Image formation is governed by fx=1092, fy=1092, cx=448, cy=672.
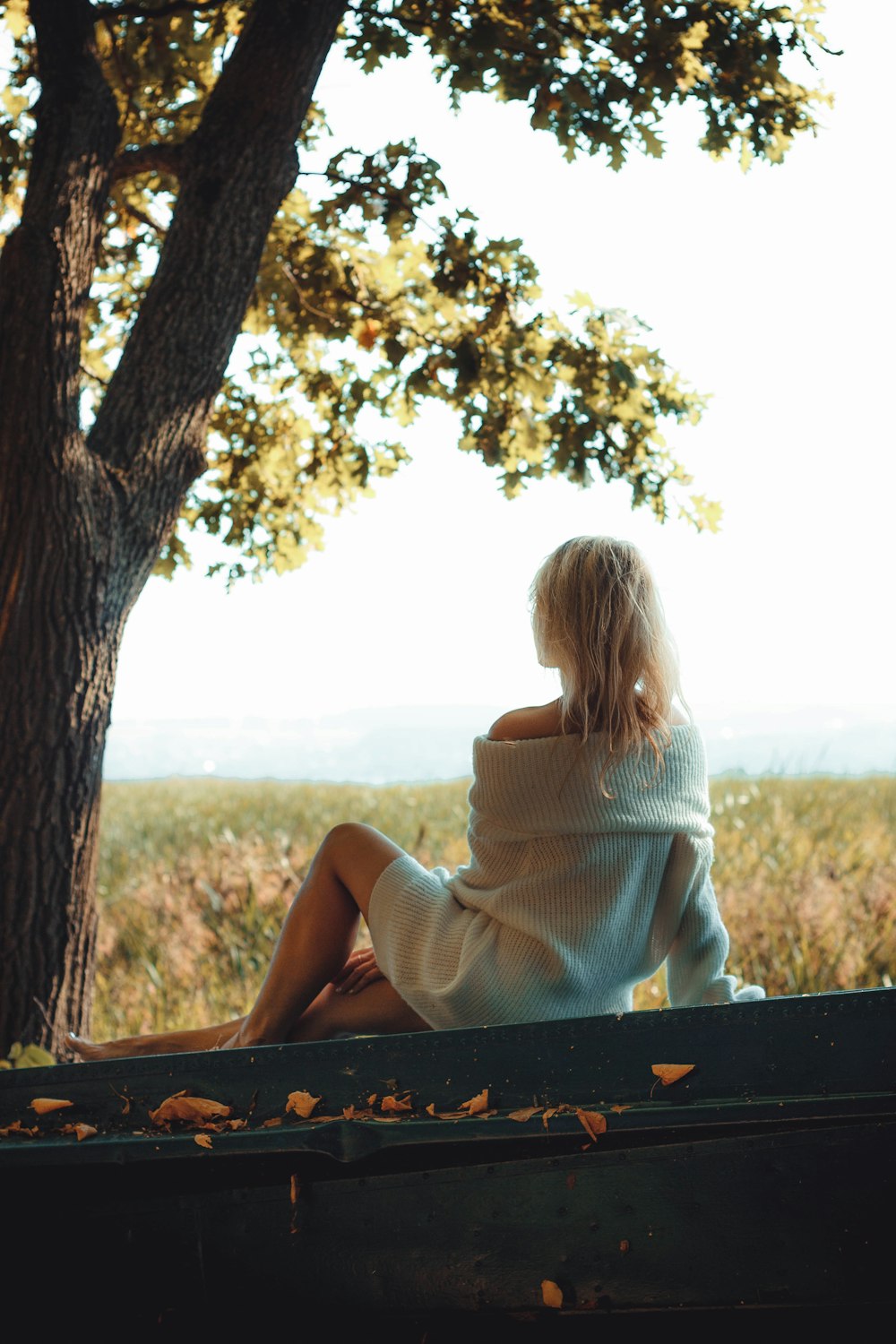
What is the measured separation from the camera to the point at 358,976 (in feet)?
9.05

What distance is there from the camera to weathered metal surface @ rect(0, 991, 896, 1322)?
167 centimetres

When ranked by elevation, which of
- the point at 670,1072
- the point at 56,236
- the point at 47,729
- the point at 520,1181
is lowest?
the point at 520,1181

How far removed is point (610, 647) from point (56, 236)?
252 cm

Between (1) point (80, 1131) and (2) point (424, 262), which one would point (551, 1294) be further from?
(2) point (424, 262)

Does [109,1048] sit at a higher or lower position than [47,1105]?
lower

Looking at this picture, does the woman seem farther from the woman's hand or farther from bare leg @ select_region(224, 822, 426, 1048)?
the woman's hand

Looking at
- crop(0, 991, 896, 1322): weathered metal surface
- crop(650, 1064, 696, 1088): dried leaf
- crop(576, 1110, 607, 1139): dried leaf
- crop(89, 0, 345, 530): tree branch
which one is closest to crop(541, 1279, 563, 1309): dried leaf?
crop(0, 991, 896, 1322): weathered metal surface

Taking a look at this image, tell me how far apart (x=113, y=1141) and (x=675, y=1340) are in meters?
1.05

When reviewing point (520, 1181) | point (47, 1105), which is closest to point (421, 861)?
point (47, 1105)

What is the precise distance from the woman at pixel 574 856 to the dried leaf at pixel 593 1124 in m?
0.55

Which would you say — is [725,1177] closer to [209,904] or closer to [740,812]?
[209,904]

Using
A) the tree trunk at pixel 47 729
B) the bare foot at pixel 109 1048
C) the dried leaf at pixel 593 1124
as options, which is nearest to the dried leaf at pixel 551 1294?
the dried leaf at pixel 593 1124

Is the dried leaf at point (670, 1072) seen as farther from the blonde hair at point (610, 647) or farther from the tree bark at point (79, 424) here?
the tree bark at point (79, 424)

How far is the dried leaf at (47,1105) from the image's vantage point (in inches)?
89.4
